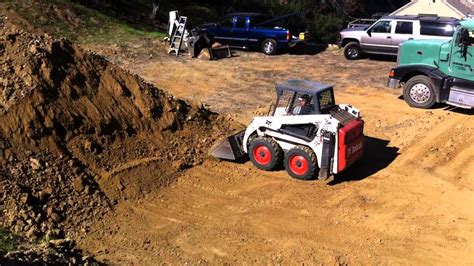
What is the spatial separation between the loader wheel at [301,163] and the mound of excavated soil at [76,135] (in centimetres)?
215

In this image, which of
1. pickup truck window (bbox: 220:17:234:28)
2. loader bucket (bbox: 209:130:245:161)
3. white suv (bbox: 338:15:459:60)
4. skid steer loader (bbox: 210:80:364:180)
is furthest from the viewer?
pickup truck window (bbox: 220:17:234:28)

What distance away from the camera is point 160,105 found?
1292 cm

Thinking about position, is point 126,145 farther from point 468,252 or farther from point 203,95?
point 468,252

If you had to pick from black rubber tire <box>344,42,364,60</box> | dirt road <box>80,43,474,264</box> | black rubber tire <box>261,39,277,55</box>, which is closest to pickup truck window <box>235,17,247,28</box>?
black rubber tire <box>261,39,277,55</box>

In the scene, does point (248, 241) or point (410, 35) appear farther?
point (410, 35)

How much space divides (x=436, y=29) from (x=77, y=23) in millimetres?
14853

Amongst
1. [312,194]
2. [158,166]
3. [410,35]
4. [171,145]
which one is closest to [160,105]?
[171,145]

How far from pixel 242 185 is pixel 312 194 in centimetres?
146

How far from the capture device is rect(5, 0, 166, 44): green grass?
22062 mm

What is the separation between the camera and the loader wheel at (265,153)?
11281 millimetres

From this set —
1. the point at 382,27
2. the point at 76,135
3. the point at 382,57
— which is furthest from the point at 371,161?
the point at 382,57

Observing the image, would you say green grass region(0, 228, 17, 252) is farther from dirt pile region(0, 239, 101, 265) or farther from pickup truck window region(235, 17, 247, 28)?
pickup truck window region(235, 17, 247, 28)

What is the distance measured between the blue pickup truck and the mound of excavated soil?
9.73 meters

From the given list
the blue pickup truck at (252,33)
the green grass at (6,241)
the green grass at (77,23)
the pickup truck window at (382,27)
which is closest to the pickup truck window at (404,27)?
the pickup truck window at (382,27)
